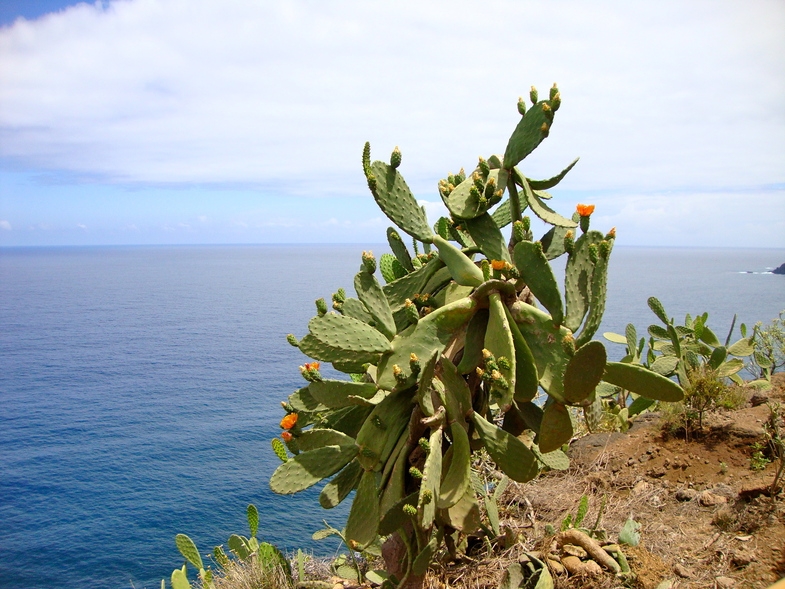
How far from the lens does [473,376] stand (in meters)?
2.52

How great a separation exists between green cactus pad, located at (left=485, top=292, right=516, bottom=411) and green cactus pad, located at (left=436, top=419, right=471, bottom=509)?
0.22m

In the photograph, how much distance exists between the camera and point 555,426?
2.11 m

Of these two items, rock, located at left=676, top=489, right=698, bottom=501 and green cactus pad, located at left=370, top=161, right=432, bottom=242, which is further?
rock, located at left=676, top=489, right=698, bottom=501

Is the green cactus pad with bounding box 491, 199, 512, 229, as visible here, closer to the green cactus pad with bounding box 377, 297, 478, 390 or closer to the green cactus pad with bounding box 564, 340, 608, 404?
the green cactus pad with bounding box 377, 297, 478, 390

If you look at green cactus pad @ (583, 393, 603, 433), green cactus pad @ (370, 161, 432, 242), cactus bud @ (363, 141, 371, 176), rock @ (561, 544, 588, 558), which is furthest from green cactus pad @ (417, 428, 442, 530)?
green cactus pad @ (583, 393, 603, 433)

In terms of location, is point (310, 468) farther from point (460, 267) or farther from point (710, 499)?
point (710, 499)

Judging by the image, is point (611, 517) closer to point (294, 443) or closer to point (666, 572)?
point (666, 572)

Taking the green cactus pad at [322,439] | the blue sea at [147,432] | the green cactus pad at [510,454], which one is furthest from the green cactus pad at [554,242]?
the blue sea at [147,432]

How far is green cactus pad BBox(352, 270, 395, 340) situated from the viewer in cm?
231

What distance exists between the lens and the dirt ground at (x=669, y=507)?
9.75ft

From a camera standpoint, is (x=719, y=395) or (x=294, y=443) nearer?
(x=294, y=443)

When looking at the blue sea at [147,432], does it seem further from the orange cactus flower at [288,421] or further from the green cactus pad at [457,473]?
the green cactus pad at [457,473]

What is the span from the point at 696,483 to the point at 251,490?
32.1 feet

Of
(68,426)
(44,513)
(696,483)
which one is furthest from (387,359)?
(68,426)
